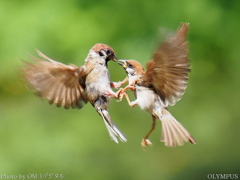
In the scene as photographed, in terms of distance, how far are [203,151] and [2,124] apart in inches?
79.1

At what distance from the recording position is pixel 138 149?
6598 millimetres

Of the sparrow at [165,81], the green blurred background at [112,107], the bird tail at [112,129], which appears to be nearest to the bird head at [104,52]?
the sparrow at [165,81]

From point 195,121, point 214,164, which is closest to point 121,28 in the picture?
point 195,121

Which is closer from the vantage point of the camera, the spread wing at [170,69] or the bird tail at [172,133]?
the spread wing at [170,69]

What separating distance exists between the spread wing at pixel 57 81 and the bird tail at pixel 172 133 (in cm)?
37

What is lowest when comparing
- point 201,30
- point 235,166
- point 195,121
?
point 235,166

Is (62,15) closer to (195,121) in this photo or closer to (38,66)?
(195,121)

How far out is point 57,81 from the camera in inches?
112

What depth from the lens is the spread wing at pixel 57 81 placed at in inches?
105

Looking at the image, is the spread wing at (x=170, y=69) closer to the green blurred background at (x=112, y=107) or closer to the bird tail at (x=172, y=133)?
the bird tail at (x=172, y=133)

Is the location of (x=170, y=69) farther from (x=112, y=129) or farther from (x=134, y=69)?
(x=112, y=129)

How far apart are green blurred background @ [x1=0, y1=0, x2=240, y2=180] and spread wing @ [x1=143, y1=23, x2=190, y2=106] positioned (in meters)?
3.44

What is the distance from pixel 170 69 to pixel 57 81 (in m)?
0.52

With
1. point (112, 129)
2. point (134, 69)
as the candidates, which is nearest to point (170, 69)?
point (134, 69)
